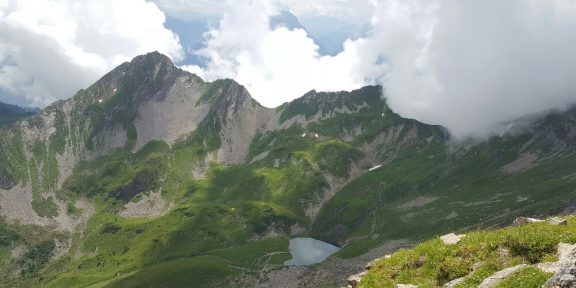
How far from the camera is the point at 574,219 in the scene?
36.5 metres

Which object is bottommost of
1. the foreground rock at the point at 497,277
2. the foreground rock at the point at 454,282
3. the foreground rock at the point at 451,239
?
the foreground rock at the point at 454,282

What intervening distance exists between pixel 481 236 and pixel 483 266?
549 cm

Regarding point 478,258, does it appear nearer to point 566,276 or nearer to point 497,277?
point 497,277

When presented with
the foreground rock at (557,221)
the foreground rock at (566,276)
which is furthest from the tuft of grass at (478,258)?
the foreground rock at (566,276)

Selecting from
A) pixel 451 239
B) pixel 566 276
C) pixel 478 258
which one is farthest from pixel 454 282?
pixel 566 276

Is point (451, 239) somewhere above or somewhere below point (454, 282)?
above

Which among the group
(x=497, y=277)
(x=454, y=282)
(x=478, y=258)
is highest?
(x=478, y=258)

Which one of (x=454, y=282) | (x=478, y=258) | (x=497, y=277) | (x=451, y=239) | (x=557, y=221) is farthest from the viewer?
(x=451, y=239)

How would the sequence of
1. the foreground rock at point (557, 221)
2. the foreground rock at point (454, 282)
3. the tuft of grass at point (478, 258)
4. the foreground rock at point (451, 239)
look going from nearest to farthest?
the tuft of grass at point (478, 258) → the foreground rock at point (454, 282) → the foreground rock at point (557, 221) → the foreground rock at point (451, 239)

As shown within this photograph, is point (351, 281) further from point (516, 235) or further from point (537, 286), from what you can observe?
point (537, 286)

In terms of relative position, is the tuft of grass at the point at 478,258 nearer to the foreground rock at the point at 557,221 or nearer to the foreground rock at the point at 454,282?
the foreground rock at the point at 454,282

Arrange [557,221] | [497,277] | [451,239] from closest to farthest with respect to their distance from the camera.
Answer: [497,277] < [557,221] < [451,239]

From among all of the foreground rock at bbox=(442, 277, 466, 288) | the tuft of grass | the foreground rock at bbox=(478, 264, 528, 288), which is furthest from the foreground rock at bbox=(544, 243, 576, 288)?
the foreground rock at bbox=(442, 277, 466, 288)

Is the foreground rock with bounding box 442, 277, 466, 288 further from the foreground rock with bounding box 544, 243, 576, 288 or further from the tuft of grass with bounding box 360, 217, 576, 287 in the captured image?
the foreground rock with bounding box 544, 243, 576, 288
